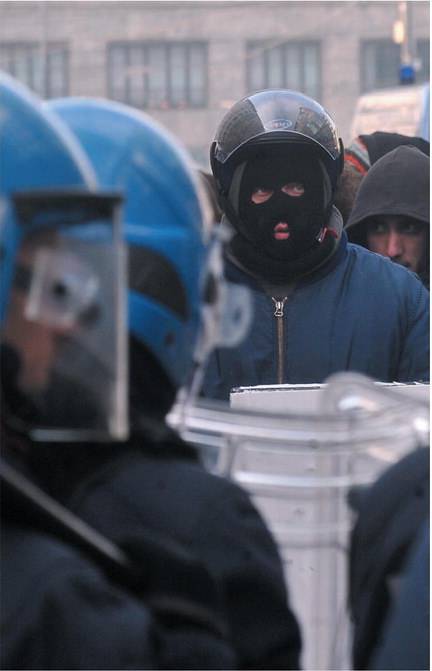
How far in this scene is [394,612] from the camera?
5.20 ft

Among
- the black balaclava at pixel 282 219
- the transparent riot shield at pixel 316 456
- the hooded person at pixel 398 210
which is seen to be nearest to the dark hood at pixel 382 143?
the hooded person at pixel 398 210

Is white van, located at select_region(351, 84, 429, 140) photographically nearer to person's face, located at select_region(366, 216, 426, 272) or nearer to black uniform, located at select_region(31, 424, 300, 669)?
person's face, located at select_region(366, 216, 426, 272)

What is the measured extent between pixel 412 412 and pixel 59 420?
0.47 metres

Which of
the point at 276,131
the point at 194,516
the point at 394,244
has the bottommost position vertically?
the point at 394,244

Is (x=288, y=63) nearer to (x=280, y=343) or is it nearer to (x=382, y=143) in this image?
(x=382, y=143)

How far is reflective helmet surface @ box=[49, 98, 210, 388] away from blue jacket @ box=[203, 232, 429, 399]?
78.1 inches

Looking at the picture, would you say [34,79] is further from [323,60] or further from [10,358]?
[10,358]

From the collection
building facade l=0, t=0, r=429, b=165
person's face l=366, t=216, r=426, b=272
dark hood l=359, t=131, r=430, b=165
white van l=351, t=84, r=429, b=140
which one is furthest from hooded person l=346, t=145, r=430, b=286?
building facade l=0, t=0, r=429, b=165

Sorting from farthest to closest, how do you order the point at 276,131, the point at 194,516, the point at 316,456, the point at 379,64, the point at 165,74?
the point at 165,74 < the point at 379,64 < the point at 276,131 < the point at 316,456 < the point at 194,516

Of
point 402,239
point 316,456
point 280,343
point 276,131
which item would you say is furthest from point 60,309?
point 402,239

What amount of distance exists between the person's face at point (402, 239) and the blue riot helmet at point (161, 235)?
3.03 meters

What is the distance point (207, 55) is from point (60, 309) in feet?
134

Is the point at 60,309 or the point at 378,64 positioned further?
the point at 378,64

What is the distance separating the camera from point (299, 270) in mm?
4254
